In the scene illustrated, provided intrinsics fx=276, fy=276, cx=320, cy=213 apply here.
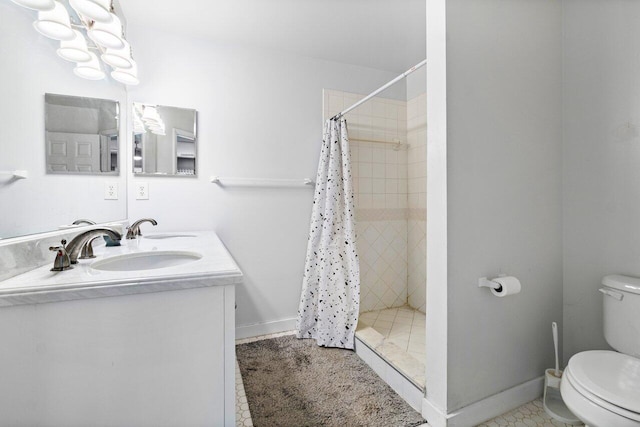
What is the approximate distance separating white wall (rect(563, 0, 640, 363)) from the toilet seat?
1.39 feet

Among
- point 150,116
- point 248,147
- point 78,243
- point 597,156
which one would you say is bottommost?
point 78,243

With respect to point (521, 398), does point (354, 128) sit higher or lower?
higher

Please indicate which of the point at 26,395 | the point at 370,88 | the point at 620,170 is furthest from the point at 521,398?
the point at 370,88

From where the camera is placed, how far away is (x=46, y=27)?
3.42ft

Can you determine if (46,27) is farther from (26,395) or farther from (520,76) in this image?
(520,76)

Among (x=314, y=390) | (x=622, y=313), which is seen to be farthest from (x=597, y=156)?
(x=314, y=390)

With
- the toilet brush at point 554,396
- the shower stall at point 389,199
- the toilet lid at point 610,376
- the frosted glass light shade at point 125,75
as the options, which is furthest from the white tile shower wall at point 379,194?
the toilet lid at point 610,376

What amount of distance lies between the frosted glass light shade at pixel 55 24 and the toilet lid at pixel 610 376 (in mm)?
2357

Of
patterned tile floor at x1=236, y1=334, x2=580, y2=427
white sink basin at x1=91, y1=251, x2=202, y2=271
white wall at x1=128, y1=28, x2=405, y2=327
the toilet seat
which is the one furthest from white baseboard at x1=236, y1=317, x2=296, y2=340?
the toilet seat

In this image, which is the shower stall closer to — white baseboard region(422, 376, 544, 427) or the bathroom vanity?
white baseboard region(422, 376, 544, 427)

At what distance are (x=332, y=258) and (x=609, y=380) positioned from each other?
1484 millimetres

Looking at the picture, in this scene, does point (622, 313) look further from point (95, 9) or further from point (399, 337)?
point (95, 9)

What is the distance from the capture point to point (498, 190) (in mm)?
1388

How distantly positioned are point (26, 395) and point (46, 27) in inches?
49.3
